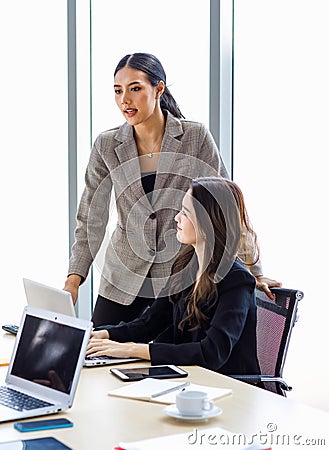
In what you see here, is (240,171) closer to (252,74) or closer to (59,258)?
(252,74)

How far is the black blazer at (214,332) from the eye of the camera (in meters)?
2.10

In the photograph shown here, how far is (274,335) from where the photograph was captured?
90.8 inches

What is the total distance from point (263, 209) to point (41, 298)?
1.30m

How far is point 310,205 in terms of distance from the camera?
304 cm

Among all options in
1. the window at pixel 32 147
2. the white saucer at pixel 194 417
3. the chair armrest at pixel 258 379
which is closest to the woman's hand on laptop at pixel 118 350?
the chair armrest at pixel 258 379

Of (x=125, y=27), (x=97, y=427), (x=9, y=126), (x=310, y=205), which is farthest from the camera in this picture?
(x=9, y=126)

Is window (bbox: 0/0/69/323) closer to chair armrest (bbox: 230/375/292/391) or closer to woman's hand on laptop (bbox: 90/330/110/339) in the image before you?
woman's hand on laptop (bbox: 90/330/110/339)

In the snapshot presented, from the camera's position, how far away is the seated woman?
2.12m

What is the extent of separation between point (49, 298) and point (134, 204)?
28.7 inches

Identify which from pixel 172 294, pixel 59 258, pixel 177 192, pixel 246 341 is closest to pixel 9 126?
pixel 59 258

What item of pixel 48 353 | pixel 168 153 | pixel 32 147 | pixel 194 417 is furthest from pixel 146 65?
pixel 32 147

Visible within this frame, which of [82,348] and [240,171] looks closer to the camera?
[82,348]

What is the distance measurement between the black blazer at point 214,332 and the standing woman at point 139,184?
0.30 m

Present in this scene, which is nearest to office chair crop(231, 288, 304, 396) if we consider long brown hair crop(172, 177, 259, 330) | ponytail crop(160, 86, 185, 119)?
long brown hair crop(172, 177, 259, 330)
